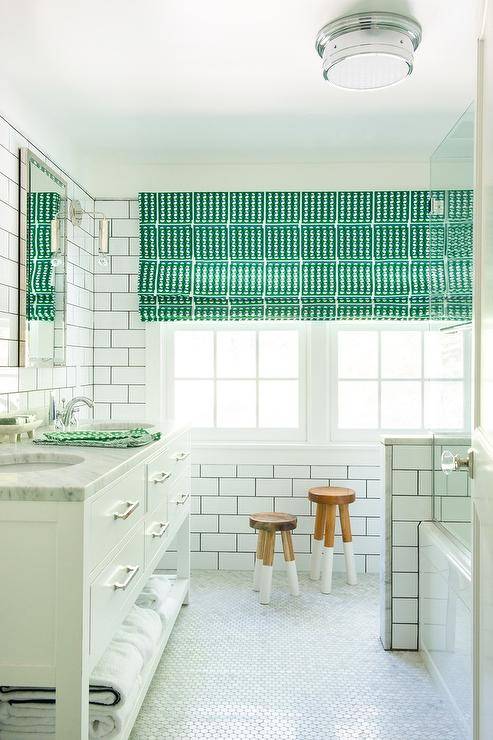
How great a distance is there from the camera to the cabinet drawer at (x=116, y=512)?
1.77 meters

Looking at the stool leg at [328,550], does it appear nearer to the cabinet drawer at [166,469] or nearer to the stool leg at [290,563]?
the stool leg at [290,563]

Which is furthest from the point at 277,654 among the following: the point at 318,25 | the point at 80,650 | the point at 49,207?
the point at 318,25

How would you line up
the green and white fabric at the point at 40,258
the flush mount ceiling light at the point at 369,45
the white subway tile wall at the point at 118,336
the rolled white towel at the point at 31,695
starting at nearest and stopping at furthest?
the rolled white towel at the point at 31,695, the flush mount ceiling light at the point at 369,45, the green and white fabric at the point at 40,258, the white subway tile wall at the point at 118,336

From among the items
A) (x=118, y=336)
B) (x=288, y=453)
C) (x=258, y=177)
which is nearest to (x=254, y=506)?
(x=288, y=453)

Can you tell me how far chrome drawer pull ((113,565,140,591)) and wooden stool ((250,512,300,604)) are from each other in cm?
145

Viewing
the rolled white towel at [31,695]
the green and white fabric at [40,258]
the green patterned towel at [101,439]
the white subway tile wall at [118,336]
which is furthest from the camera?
the white subway tile wall at [118,336]

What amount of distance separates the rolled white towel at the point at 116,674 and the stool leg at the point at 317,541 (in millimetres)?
1691

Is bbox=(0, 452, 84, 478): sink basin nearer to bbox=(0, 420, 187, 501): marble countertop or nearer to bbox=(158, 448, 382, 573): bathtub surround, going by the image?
bbox=(0, 420, 187, 501): marble countertop

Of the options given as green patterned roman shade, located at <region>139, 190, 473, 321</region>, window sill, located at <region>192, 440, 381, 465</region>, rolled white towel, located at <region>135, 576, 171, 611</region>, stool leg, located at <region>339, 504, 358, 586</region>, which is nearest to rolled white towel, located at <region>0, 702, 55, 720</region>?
rolled white towel, located at <region>135, 576, 171, 611</region>

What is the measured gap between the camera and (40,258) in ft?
10.6

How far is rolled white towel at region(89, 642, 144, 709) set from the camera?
204cm

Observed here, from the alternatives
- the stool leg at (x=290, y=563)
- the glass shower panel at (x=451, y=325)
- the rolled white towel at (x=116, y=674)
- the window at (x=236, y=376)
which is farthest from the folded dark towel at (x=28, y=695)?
the window at (x=236, y=376)

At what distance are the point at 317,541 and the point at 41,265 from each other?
2175mm

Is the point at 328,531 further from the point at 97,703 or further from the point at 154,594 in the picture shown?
the point at 97,703
